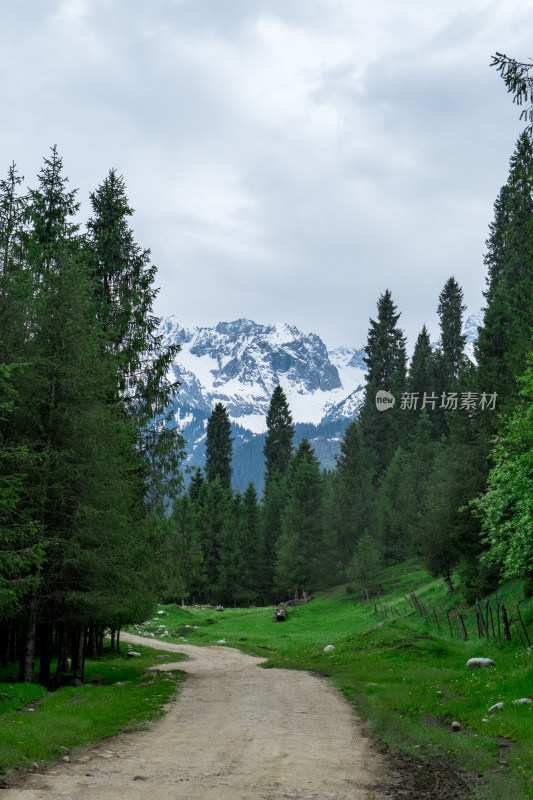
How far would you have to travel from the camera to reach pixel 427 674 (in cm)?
2245

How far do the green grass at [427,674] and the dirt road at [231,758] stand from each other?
1.35 m

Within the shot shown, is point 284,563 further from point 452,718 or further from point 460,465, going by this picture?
point 452,718

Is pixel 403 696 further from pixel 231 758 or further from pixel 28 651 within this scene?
pixel 28 651

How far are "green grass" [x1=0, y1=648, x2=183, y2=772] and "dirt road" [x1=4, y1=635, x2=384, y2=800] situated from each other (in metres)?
0.55

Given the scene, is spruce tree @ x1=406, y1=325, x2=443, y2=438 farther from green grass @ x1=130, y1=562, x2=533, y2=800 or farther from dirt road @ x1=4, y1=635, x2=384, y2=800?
dirt road @ x1=4, y1=635, x2=384, y2=800

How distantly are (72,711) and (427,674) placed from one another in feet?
40.6

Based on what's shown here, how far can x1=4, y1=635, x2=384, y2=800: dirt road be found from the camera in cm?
987

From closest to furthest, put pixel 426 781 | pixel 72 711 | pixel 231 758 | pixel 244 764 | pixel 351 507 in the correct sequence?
pixel 426 781
pixel 244 764
pixel 231 758
pixel 72 711
pixel 351 507

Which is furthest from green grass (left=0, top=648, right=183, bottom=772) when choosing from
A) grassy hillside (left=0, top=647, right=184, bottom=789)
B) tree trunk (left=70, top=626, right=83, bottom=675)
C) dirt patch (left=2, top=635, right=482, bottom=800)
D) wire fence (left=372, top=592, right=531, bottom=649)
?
wire fence (left=372, top=592, right=531, bottom=649)

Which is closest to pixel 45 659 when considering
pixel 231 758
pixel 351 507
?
pixel 231 758

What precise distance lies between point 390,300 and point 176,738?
103 metres

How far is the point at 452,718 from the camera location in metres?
15.5

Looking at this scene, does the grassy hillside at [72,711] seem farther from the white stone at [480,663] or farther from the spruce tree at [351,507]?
the spruce tree at [351,507]

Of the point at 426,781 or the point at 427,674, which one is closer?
the point at 426,781
